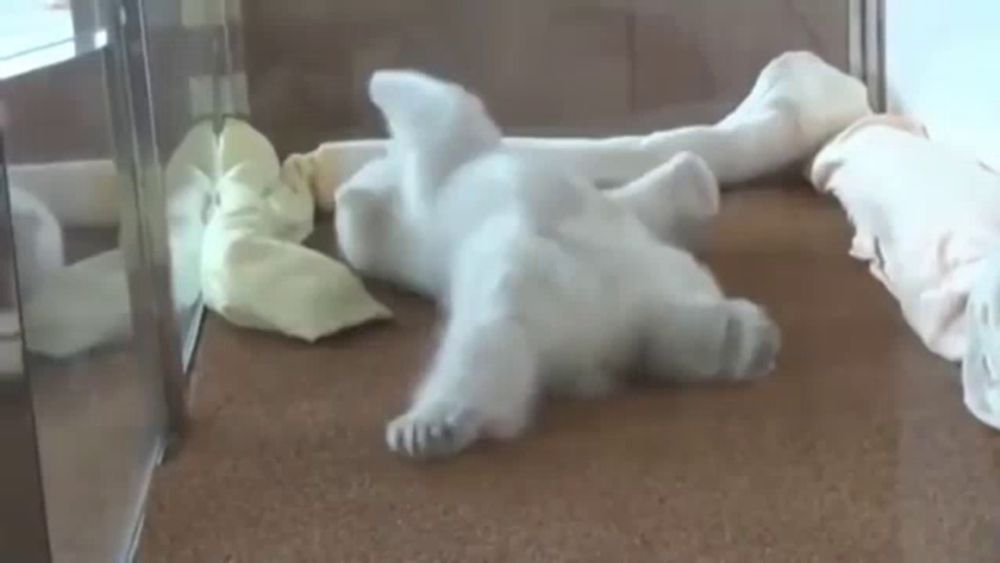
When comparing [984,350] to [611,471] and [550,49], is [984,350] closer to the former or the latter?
[611,471]

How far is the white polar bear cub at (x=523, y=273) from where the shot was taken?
1.06 m

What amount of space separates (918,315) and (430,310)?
0.38 m

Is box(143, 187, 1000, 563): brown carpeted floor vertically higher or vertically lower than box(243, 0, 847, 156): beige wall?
lower

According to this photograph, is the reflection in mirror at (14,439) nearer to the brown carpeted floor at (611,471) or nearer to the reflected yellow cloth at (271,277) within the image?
the brown carpeted floor at (611,471)

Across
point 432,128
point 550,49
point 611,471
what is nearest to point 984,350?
point 611,471

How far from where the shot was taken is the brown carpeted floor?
3.01 ft

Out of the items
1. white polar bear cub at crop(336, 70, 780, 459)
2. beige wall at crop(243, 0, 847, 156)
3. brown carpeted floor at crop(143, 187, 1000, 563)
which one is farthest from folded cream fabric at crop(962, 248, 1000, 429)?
beige wall at crop(243, 0, 847, 156)

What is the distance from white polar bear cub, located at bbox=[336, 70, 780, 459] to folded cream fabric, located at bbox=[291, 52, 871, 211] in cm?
16

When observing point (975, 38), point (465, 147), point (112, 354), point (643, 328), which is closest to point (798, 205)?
point (975, 38)

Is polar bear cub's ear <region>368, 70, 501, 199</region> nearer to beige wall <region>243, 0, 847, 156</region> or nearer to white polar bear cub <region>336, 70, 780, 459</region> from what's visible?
white polar bear cub <region>336, 70, 780, 459</region>

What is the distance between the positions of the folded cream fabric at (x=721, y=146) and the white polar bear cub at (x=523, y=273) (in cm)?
16

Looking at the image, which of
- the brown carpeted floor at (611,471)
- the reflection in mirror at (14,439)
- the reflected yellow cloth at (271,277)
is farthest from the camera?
the reflected yellow cloth at (271,277)

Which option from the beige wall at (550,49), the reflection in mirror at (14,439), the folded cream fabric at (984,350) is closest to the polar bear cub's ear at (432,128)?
the beige wall at (550,49)

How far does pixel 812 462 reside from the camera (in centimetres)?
101
